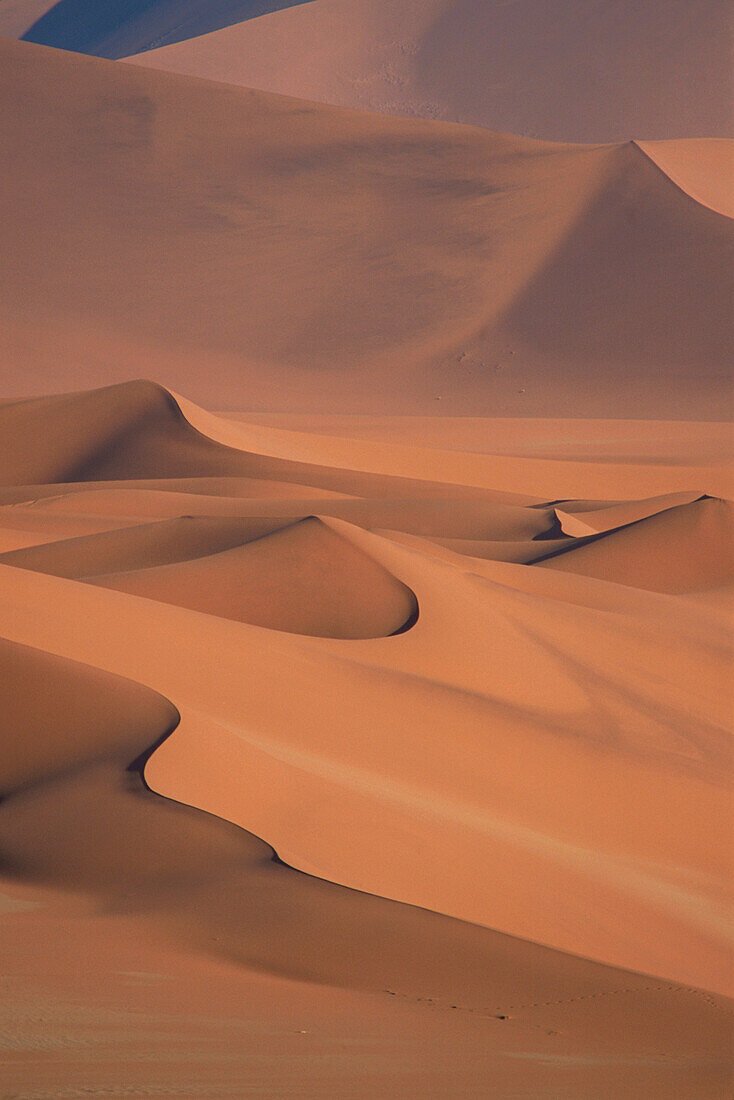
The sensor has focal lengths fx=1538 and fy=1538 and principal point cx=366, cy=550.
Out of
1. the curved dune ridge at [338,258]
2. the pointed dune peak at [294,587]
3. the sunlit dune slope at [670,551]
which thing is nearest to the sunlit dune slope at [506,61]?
the curved dune ridge at [338,258]

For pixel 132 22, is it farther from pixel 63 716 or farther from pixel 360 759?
pixel 63 716

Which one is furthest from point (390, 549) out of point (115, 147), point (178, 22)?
point (178, 22)

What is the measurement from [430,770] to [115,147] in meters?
43.2

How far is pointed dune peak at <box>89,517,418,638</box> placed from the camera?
10.8 meters

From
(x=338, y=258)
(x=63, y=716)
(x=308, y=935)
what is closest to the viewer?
(x=308, y=935)

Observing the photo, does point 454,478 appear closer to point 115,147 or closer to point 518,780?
point 518,780

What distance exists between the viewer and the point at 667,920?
5590 millimetres

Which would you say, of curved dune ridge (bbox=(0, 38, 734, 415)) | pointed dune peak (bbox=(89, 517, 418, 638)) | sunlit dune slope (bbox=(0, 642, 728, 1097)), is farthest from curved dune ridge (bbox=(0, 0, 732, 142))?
sunlit dune slope (bbox=(0, 642, 728, 1097))

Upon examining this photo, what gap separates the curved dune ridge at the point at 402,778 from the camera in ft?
12.1

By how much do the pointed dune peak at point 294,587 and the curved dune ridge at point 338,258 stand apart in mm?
24907

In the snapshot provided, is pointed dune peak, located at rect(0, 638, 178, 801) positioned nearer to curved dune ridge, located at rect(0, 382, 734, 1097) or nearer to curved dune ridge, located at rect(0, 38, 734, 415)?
curved dune ridge, located at rect(0, 382, 734, 1097)

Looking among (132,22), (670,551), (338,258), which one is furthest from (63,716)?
(132,22)

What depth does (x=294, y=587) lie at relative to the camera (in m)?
11.3

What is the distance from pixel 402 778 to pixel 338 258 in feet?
126
